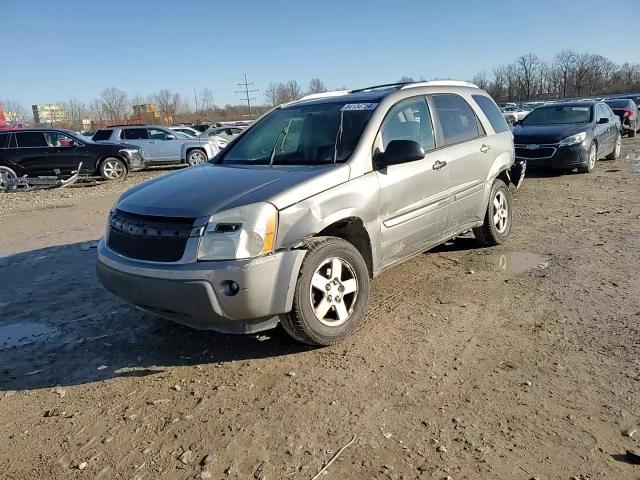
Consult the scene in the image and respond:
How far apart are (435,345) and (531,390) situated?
0.80 meters

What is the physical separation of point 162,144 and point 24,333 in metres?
14.6

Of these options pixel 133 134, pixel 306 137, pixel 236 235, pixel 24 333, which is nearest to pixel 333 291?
pixel 236 235

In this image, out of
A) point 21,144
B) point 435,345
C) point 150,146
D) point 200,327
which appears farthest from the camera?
point 150,146

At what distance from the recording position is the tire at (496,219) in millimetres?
5969

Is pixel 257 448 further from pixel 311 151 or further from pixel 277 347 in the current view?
pixel 311 151

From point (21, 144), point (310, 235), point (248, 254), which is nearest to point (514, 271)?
point (310, 235)

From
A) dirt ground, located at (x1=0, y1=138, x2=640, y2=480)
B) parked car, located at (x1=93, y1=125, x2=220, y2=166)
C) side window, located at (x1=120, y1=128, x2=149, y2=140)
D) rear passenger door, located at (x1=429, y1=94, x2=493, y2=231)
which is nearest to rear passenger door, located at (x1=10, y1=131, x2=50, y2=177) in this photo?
parked car, located at (x1=93, y1=125, x2=220, y2=166)

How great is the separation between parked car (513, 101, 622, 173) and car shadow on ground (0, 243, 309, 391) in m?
9.60

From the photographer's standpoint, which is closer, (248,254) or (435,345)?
(248,254)

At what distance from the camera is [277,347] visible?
387 centimetres

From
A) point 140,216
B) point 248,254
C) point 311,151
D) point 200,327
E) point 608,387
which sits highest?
point 311,151

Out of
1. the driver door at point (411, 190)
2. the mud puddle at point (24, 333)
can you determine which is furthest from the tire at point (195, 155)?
the driver door at point (411, 190)

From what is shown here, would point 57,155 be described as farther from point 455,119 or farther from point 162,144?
point 455,119

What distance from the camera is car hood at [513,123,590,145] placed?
11.5m
